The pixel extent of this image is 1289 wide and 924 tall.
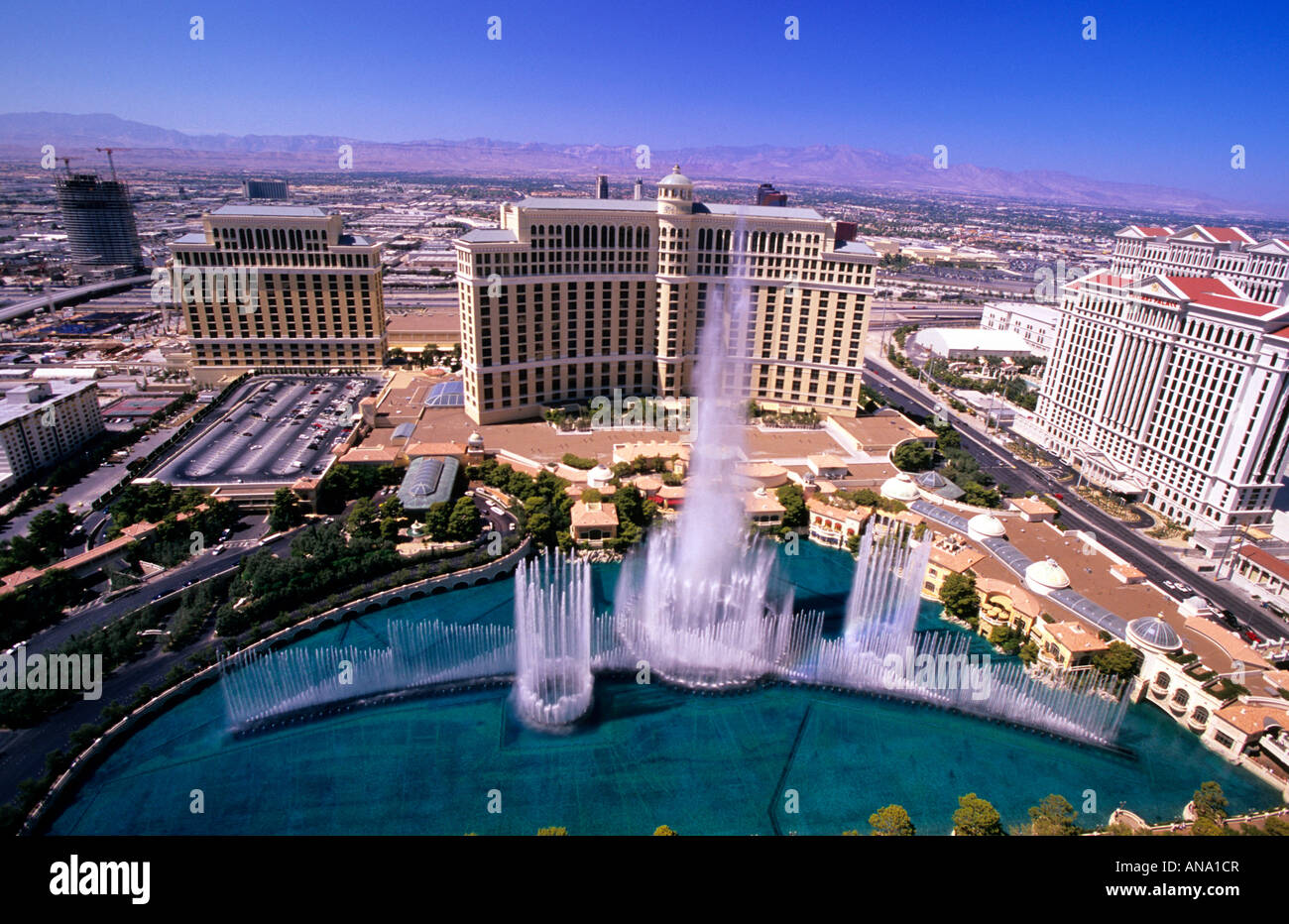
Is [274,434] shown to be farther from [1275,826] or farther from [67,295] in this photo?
[67,295]

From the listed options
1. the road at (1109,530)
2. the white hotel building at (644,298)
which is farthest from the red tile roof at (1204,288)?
the white hotel building at (644,298)

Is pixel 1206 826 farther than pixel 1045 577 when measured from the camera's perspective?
No

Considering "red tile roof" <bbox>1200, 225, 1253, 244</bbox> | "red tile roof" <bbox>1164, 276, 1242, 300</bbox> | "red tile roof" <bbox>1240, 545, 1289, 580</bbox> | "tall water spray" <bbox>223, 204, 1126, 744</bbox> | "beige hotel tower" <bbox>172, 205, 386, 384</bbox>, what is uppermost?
"red tile roof" <bbox>1200, 225, 1253, 244</bbox>

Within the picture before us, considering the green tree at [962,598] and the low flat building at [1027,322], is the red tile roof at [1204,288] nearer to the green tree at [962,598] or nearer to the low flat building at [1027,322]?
the green tree at [962,598]

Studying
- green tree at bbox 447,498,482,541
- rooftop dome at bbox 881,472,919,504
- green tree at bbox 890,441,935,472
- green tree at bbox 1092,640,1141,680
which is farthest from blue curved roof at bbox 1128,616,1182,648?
green tree at bbox 447,498,482,541

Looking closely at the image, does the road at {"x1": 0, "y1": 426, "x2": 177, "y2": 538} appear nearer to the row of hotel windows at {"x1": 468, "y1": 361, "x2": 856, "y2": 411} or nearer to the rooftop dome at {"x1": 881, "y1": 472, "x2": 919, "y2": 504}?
the row of hotel windows at {"x1": 468, "y1": 361, "x2": 856, "y2": 411}

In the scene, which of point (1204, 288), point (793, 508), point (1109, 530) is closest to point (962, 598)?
point (793, 508)
